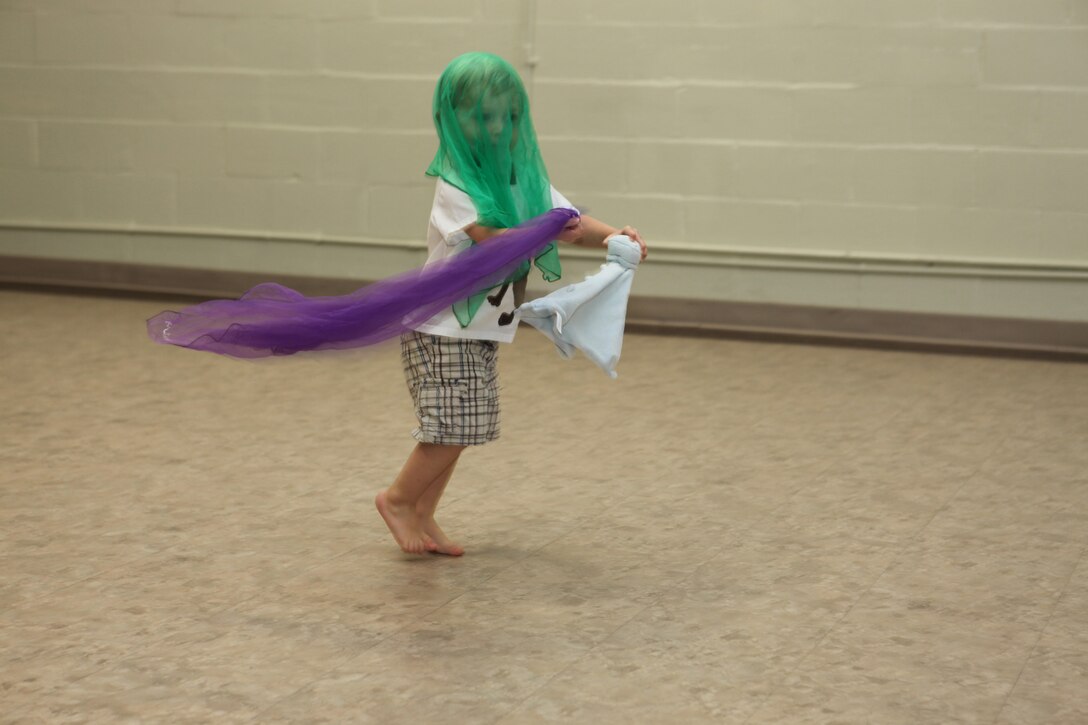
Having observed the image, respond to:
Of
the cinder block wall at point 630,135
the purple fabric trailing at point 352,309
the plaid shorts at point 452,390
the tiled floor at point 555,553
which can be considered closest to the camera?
the tiled floor at point 555,553

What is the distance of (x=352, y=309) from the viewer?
3037mm


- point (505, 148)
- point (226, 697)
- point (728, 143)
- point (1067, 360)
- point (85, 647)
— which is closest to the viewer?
point (226, 697)

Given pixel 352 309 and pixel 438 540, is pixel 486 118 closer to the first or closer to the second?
pixel 352 309

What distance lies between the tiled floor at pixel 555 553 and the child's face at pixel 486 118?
23.0 inches

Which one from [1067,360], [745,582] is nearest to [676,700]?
[745,582]

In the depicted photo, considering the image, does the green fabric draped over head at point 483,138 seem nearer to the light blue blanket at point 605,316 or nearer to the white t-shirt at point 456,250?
the white t-shirt at point 456,250

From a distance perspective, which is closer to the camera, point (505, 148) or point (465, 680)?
point (465, 680)

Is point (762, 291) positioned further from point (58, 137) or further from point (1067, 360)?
point (58, 137)

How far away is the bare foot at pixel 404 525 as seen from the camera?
3.22 metres

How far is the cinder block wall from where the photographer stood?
6.10m

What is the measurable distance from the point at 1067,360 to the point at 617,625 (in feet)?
12.5

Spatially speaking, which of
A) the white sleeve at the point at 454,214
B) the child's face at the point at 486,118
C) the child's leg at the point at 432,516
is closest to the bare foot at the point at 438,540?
the child's leg at the point at 432,516

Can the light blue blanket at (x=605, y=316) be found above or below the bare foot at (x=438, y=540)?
above

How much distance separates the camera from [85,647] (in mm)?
2625
